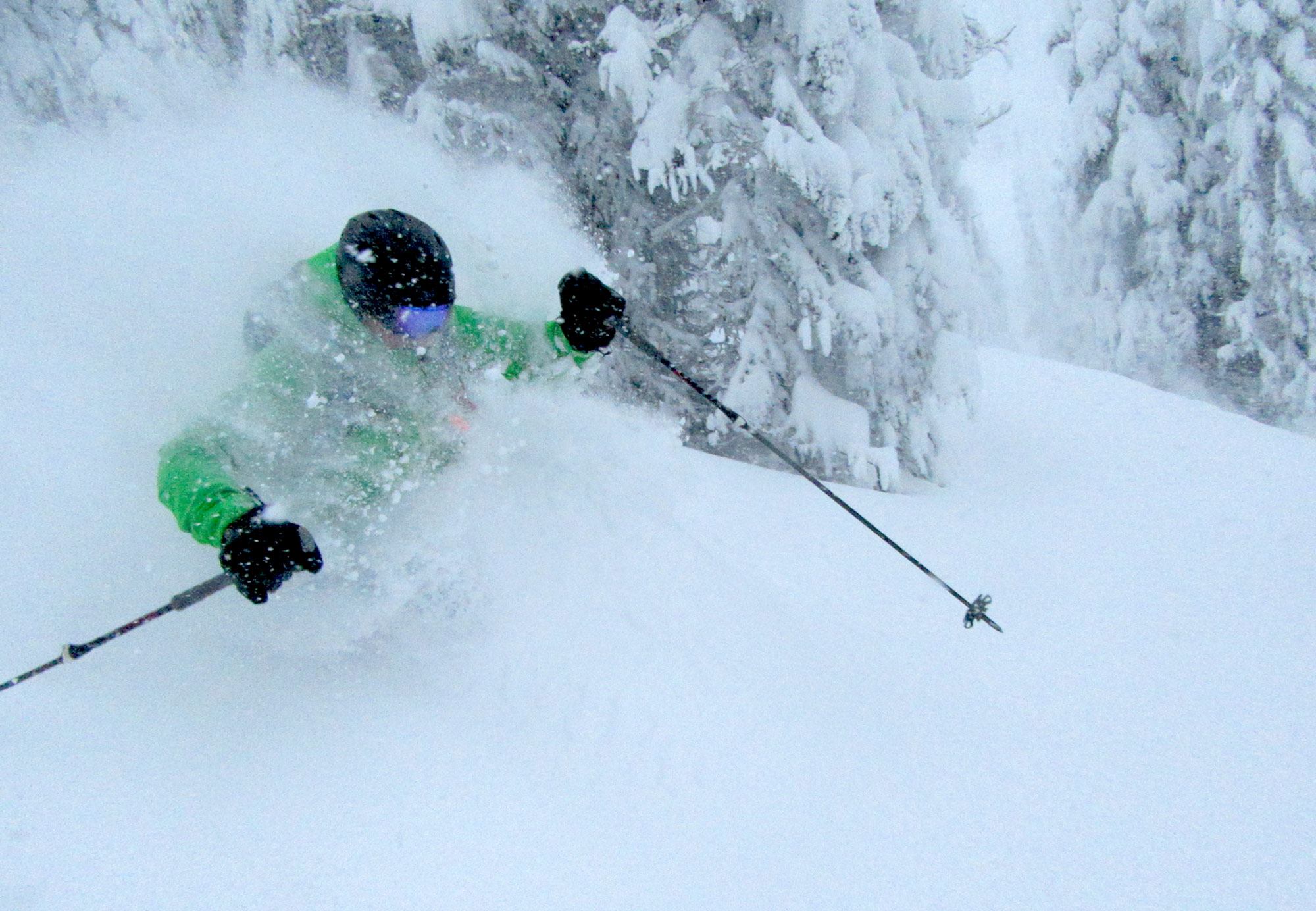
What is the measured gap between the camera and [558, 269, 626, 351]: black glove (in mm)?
3998

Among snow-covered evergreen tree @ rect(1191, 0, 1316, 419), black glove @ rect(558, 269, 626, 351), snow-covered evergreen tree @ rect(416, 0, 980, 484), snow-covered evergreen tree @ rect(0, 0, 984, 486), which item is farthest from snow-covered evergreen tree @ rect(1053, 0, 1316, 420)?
black glove @ rect(558, 269, 626, 351)

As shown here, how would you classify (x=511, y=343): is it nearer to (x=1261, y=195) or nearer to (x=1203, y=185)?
(x=1261, y=195)

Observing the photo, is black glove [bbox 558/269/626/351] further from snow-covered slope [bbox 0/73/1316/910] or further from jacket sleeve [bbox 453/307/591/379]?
snow-covered slope [bbox 0/73/1316/910]

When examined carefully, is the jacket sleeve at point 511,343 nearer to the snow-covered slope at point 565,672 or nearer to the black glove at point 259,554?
the snow-covered slope at point 565,672

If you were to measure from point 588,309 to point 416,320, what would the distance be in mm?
1086

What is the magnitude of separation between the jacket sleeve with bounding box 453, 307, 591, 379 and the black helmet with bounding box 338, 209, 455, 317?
88 centimetres

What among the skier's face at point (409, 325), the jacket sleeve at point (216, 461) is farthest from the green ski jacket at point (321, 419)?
the skier's face at point (409, 325)

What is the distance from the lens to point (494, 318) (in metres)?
4.23

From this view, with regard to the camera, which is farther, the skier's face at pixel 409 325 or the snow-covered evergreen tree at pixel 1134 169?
the snow-covered evergreen tree at pixel 1134 169

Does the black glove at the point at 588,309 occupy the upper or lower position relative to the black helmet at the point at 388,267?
lower

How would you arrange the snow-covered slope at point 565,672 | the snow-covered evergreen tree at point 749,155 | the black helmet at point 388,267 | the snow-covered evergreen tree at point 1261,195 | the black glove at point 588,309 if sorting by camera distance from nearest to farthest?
the snow-covered slope at point 565,672 → the black helmet at point 388,267 → the black glove at point 588,309 → the snow-covered evergreen tree at point 749,155 → the snow-covered evergreen tree at point 1261,195

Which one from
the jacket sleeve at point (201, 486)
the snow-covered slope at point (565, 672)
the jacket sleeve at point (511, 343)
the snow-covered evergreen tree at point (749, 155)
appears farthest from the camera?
the snow-covered evergreen tree at point (749, 155)

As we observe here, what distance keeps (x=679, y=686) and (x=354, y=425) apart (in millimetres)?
1982

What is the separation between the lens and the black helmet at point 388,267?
10.1 feet
